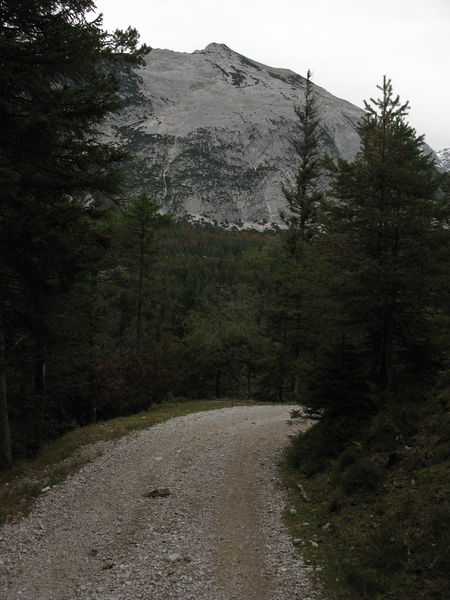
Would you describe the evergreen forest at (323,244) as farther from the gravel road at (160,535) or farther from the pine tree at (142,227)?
the pine tree at (142,227)

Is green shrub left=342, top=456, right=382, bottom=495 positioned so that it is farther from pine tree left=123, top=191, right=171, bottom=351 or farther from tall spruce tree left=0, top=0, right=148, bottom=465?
pine tree left=123, top=191, right=171, bottom=351

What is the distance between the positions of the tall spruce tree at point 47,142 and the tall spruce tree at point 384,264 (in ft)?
19.8

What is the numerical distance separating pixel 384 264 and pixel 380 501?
197 inches

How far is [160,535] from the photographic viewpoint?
22.7ft

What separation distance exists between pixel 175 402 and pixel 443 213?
647 inches

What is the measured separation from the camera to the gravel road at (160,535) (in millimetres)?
5492

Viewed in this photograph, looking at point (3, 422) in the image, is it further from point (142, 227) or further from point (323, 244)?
point (142, 227)

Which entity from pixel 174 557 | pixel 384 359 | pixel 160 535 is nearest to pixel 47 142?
pixel 160 535

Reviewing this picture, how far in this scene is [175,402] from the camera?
22.2 meters

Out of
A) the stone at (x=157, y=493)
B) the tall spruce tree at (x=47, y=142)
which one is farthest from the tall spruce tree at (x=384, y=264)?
the tall spruce tree at (x=47, y=142)

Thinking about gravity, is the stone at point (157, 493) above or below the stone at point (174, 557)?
below

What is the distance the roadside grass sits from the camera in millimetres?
8534

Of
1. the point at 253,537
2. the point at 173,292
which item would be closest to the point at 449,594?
the point at 253,537

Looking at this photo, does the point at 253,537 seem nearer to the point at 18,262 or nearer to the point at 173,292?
the point at 18,262
